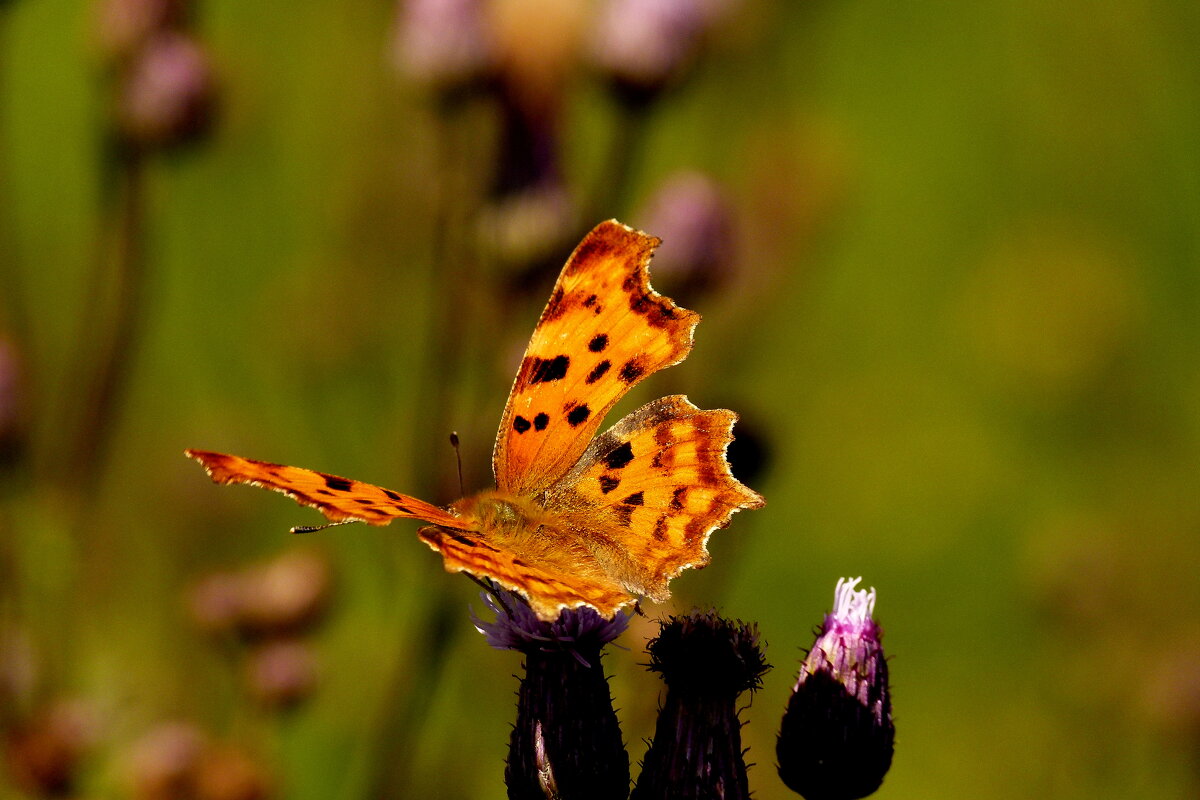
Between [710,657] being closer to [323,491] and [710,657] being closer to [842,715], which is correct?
[842,715]

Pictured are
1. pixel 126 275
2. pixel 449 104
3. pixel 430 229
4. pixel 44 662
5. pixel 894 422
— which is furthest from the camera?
pixel 894 422

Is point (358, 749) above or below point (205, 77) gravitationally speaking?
below

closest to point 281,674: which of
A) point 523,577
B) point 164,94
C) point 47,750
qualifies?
point 47,750

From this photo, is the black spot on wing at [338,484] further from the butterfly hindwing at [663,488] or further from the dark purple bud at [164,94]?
the dark purple bud at [164,94]

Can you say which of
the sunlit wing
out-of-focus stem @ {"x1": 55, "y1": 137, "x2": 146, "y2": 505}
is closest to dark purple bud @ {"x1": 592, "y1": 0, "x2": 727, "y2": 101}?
out-of-focus stem @ {"x1": 55, "y1": 137, "x2": 146, "y2": 505}

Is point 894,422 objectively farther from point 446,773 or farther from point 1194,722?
point 446,773

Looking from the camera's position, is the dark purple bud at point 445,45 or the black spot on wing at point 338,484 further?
the dark purple bud at point 445,45

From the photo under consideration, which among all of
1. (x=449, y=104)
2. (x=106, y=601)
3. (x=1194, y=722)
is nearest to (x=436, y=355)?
(x=449, y=104)

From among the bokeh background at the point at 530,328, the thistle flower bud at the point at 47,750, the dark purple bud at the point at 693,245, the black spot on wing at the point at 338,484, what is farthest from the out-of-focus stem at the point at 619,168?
the thistle flower bud at the point at 47,750

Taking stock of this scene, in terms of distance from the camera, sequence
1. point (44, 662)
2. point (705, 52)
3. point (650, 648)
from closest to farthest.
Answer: point (650, 648)
point (44, 662)
point (705, 52)
